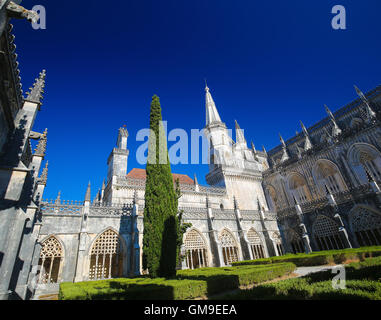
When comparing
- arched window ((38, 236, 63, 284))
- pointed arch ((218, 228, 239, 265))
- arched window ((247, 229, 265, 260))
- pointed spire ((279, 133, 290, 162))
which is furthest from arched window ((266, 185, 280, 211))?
arched window ((38, 236, 63, 284))

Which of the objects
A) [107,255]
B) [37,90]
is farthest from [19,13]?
[107,255]

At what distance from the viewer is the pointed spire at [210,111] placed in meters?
34.6

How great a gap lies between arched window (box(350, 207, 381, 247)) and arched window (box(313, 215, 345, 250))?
1.52 m

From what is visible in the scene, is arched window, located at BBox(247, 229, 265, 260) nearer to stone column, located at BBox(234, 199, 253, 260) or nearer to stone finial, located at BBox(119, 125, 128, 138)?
stone column, located at BBox(234, 199, 253, 260)

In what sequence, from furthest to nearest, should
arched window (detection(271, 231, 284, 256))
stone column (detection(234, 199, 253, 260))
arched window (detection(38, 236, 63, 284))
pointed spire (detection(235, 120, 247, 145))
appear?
Answer: pointed spire (detection(235, 120, 247, 145)), arched window (detection(271, 231, 284, 256)), stone column (detection(234, 199, 253, 260)), arched window (detection(38, 236, 63, 284))

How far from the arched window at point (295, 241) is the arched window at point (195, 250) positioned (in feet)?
37.1

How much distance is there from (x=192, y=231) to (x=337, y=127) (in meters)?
23.5

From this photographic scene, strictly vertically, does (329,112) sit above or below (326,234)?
above

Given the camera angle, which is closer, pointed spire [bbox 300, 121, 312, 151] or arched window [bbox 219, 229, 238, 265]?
arched window [bbox 219, 229, 238, 265]

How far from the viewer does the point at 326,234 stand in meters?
20.1

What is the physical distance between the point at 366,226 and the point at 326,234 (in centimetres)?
343

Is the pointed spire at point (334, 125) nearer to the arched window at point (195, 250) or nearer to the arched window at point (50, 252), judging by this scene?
the arched window at point (195, 250)

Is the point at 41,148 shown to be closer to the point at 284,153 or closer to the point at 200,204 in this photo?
the point at 200,204

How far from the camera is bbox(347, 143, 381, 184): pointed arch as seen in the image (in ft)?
68.3
